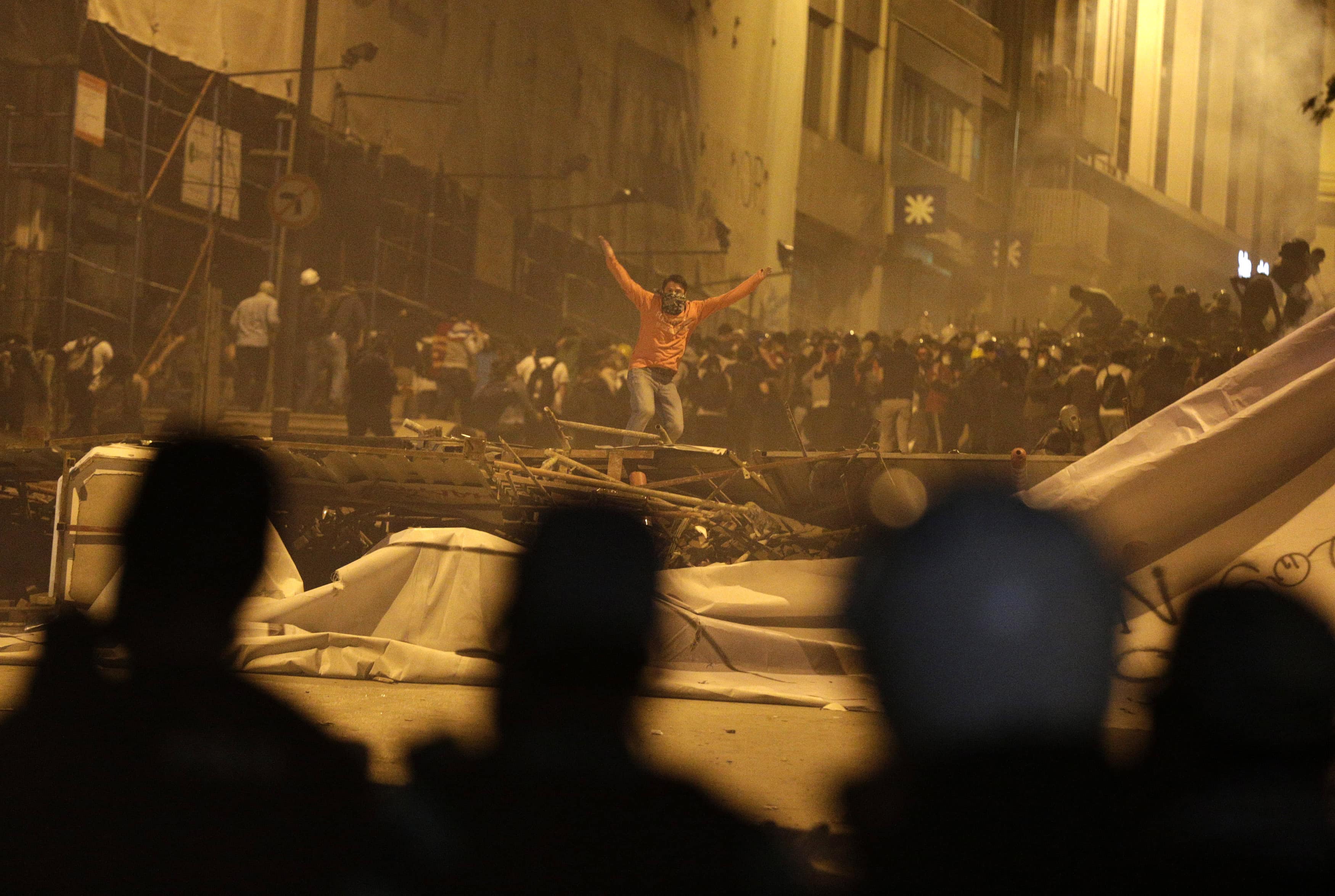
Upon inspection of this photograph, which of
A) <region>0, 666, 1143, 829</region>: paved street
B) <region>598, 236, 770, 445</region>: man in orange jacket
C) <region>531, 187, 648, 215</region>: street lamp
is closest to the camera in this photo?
<region>0, 666, 1143, 829</region>: paved street

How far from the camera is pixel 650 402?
12.2 m

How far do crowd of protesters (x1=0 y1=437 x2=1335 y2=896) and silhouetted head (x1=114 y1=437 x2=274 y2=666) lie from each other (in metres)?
0.01

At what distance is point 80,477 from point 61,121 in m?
10.8

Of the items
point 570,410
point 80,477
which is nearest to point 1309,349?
point 80,477

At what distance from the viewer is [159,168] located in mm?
17656

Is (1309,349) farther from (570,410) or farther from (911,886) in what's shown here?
(570,410)

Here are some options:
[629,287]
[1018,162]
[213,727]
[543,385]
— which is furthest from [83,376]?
[1018,162]

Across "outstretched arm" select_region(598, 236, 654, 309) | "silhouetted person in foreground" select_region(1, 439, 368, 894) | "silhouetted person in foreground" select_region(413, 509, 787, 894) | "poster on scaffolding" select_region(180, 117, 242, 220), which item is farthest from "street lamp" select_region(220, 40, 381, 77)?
"silhouetted person in foreground" select_region(413, 509, 787, 894)

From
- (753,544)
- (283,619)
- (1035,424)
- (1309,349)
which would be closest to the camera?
(1309,349)

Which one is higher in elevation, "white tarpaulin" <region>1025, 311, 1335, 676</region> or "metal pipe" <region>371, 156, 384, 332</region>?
"metal pipe" <region>371, 156, 384, 332</region>

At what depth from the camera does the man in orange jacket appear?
1212 cm

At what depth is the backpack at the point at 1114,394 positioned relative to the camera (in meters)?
14.8

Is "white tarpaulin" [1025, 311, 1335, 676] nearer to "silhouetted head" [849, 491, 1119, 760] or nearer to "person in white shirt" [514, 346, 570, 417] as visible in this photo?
"silhouetted head" [849, 491, 1119, 760]

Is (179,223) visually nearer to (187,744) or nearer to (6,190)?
(6,190)
